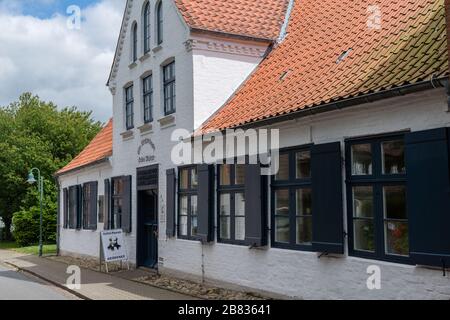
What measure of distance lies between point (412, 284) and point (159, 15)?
446 inches

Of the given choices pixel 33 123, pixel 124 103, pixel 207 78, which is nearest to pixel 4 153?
pixel 33 123

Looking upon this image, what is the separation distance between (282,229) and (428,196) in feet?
11.6

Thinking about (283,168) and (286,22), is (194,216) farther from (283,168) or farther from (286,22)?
(286,22)

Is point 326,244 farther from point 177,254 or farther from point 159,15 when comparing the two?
point 159,15

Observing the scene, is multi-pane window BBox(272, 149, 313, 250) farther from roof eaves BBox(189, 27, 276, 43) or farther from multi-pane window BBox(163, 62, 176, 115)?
multi-pane window BBox(163, 62, 176, 115)

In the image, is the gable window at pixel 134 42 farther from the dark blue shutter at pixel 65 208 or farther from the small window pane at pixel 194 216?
the dark blue shutter at pixel 65 208

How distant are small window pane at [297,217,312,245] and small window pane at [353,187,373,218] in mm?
1154

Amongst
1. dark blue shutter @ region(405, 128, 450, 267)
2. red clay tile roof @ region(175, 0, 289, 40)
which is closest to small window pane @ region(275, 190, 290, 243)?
dark blue shutter @ region(405, 128, 450, 267)

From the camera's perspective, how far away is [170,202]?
46.6ft

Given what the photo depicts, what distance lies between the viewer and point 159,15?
52.5ft

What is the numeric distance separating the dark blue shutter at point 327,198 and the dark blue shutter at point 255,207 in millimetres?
1519

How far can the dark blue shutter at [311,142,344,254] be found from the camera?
871cm

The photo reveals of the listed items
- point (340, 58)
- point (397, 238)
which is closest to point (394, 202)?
point (397, 238)

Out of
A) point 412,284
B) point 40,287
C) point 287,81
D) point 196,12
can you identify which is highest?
point 196,12
